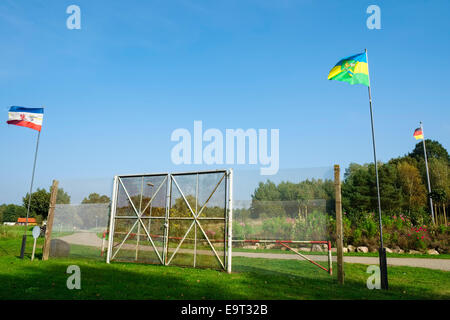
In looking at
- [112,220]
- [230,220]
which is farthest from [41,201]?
[230,220]

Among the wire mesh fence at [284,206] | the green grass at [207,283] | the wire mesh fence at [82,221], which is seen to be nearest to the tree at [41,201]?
the wire mesh fence at [82,221]

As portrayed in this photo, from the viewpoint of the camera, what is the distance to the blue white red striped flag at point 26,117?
13648 millimetres

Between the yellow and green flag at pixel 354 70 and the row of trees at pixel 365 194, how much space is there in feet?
13.2

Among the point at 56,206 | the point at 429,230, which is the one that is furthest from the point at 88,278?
the point at 429,230

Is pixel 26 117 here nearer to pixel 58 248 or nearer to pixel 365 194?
pixel 58 248

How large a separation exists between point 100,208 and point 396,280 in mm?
10327

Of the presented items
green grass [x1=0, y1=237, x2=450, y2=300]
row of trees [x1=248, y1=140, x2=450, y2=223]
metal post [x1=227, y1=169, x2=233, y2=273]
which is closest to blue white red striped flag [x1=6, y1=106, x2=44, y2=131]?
green grass [x1=0, y1=237, x2=450, y2=300]

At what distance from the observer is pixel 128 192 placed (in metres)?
11.7

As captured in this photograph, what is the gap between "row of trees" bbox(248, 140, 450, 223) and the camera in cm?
1270

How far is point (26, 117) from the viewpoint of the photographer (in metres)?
13.8

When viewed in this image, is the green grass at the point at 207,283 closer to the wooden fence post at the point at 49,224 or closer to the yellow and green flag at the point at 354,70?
the wooden fence post at the point at 49,224

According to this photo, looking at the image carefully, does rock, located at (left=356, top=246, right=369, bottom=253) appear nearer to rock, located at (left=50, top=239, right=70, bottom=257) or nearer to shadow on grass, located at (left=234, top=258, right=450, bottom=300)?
shadow on grass, located at (left=234, top=258, right=450, bottom=300)

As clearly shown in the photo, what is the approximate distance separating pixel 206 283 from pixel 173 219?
3301mm
